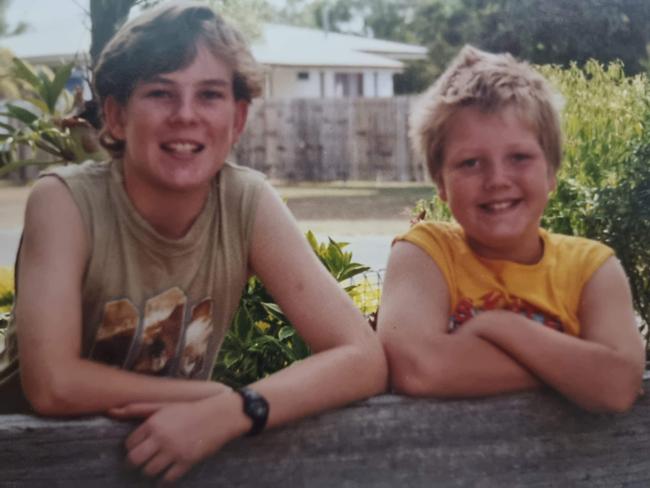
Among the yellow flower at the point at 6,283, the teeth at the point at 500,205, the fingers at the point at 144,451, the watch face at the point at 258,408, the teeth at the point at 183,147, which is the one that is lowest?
the yellow flower at the point at 6,283

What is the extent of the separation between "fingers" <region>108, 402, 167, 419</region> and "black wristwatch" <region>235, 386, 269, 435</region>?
0.16 meters

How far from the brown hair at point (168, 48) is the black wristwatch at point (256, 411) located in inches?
29.2

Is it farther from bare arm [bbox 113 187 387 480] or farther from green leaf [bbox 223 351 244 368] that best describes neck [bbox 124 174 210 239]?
green leaf [bbox 223 351 244 368]

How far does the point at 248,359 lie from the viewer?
3312mm

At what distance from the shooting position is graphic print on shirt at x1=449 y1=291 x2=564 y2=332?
2230mm

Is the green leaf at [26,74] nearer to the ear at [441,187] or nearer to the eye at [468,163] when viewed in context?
the ear at [441,187]

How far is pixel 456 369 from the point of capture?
203 centimetres

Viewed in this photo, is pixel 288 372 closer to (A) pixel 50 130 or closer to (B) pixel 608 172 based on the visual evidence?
(B) pixel 608 172

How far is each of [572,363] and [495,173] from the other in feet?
1.54

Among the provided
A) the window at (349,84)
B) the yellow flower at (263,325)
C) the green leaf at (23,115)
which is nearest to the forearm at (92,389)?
the yellow flower at (263,325)

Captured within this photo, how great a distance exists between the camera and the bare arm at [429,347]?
2029mm

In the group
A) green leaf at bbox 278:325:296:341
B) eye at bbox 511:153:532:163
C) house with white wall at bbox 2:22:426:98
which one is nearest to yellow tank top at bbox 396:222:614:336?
eye at bbox 511:153:532:163

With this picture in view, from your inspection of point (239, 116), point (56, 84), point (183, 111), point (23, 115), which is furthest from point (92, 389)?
point (56, 84)

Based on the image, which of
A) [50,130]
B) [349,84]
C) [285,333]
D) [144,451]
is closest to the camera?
[144,451]
